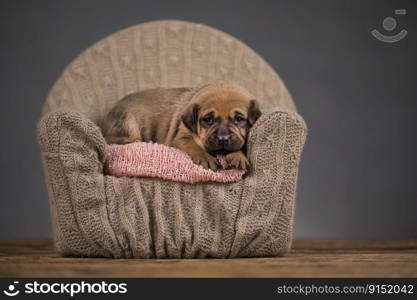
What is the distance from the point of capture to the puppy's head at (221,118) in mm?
4031

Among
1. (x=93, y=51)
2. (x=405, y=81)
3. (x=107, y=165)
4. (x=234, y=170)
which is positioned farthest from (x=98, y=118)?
(x=405, y=81)

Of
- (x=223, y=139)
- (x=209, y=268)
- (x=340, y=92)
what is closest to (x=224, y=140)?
(x=223, y=139)

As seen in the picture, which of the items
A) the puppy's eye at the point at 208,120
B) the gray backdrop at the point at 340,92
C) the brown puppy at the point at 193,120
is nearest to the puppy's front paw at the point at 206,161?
the brown puppy at the point at 193,120

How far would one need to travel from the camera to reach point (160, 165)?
3824 mm

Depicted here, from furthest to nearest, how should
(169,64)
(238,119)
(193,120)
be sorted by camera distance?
(169,64), (193,120), (238,119)

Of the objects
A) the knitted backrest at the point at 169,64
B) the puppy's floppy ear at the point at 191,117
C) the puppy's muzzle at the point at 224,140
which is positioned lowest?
the puppy's muzzle at the point at 224,140

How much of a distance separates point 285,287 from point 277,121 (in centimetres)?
99

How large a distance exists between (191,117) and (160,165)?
1.81 ft

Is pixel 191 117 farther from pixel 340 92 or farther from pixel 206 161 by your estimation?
pixel 340 92

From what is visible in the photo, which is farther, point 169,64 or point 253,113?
point 169,64

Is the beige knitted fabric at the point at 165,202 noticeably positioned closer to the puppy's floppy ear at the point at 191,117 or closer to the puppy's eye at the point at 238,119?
the puppy's eye at the point at 238,119

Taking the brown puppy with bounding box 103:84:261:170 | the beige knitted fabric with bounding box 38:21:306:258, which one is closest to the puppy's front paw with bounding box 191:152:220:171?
the brown puppy with bounding box 103:84:261:170

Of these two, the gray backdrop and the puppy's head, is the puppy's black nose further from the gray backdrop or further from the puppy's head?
the gray backdrop

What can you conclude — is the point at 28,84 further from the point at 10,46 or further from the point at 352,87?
the point at 352,87
